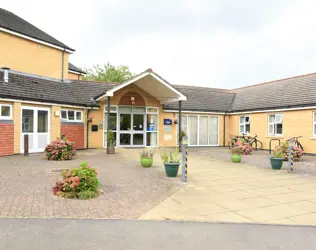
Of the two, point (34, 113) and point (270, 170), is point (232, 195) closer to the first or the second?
point (270, 170)

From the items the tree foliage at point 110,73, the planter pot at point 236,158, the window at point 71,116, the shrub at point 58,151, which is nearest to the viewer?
the shrub at point 58,151

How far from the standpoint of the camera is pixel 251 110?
20.9 m

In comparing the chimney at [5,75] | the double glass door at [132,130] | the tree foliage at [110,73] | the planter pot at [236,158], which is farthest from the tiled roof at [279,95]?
the tree foliage at [110,73]

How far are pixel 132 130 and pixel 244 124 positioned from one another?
27.9 feet

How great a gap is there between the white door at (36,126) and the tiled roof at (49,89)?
68 centimetres

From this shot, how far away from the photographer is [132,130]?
19.6 m

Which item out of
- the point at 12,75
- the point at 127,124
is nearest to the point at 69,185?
the point at 12,75

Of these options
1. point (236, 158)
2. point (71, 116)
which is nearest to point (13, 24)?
point (71, 116)

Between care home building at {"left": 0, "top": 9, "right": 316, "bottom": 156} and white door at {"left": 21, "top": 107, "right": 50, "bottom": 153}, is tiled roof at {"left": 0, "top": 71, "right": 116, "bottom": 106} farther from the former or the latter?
white door at {"left": 21, "top": 107, "right": 50, "bottom": 153}

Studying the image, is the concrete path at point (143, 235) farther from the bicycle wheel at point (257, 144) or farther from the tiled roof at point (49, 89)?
the bicycle wheel at point (257, 144)

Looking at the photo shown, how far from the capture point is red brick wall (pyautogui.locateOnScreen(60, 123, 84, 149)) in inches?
670

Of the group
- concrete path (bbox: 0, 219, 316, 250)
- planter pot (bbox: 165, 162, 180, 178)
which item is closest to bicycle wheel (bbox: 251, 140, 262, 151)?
planter pot (bbox: 165, 162, 180, 178)

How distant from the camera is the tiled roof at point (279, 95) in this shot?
17.7 metres

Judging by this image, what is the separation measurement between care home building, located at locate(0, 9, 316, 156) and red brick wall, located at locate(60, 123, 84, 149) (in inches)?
2.3
